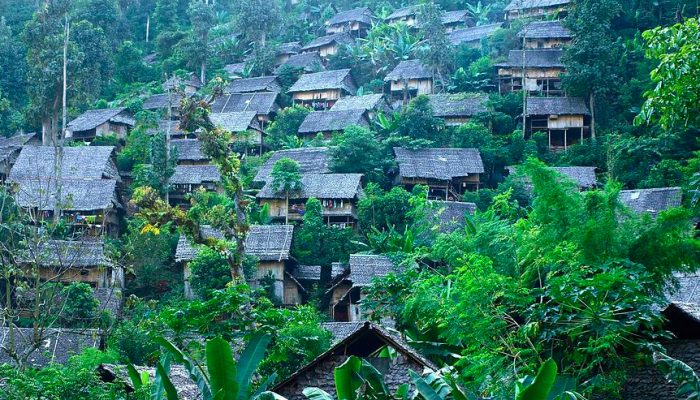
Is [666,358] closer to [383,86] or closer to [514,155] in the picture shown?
[514,155]

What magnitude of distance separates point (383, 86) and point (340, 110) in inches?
195

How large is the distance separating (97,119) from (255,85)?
6.86 metres

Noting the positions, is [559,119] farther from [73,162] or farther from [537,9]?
[73,162]

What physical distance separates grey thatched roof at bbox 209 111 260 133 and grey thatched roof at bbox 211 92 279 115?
0.87 meters

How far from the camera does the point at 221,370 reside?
9.50 m

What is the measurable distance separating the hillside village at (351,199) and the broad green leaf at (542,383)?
7 cm

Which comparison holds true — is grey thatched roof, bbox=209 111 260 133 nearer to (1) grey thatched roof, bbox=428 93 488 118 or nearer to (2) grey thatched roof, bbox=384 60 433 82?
(2) grey thatched roof, bbox=384 60 433 82

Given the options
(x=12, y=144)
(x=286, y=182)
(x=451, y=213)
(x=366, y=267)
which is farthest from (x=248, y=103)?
(x=366, y=267)

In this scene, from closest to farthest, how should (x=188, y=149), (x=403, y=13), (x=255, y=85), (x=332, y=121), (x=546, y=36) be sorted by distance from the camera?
(x=188, y=149) < (x=332, y=121) < (x=546, y=36) < (x=255, y=85) < (x=403, y=13)

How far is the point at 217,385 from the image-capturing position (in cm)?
955

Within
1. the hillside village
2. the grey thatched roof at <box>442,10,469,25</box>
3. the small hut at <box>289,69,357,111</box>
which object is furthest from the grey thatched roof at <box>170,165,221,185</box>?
the grey thatched roof at <box>442,10,469,25</box>

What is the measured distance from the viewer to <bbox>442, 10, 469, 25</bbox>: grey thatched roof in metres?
45.2

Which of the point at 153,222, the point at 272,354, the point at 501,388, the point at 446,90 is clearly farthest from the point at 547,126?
the point at 501,388

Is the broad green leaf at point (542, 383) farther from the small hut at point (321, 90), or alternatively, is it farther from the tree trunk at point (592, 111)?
the small hut at point (321, 90)
